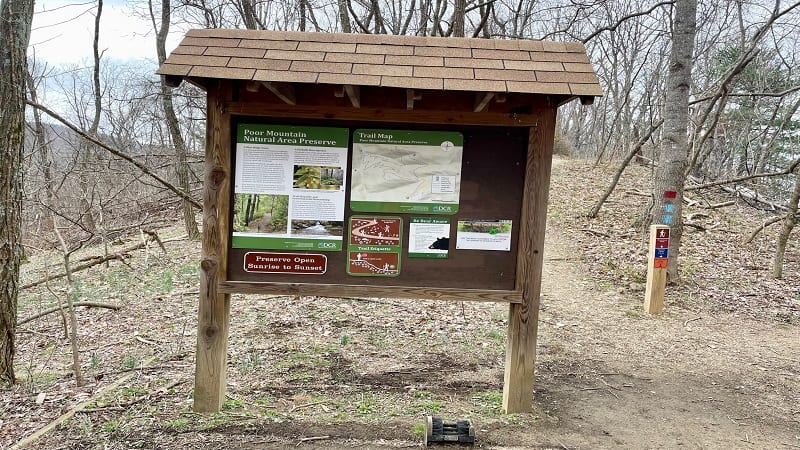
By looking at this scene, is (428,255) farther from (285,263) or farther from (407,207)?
(285,263)

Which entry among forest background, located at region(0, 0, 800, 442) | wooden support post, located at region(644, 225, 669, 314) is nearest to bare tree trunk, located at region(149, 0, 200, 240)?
forest background, located at region(0, 0, 800, 442)

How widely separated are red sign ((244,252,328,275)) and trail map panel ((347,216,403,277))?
0.23 meters

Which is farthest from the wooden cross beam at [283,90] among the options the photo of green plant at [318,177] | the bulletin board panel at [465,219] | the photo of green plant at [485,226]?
the photo of green plant at [485,226]

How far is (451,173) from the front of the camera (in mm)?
3879

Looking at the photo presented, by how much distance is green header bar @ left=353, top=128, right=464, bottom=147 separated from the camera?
386cm

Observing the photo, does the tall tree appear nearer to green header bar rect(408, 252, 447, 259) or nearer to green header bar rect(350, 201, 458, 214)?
green header bar rect(350, 201, 458, 214)

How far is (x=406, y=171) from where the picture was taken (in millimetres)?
3885

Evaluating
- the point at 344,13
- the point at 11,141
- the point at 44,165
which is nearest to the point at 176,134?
the point at 44,165

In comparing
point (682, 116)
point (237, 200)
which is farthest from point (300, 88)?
point (682, 116)

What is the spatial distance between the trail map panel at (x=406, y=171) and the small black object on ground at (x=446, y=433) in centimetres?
151

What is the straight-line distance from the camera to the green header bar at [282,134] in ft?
12.5

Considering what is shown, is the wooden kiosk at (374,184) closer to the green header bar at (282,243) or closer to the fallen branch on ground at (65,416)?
the green header bar at (282,243)

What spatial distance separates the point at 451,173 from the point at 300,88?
4.20 feet

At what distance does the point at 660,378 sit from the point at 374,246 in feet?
11.1
